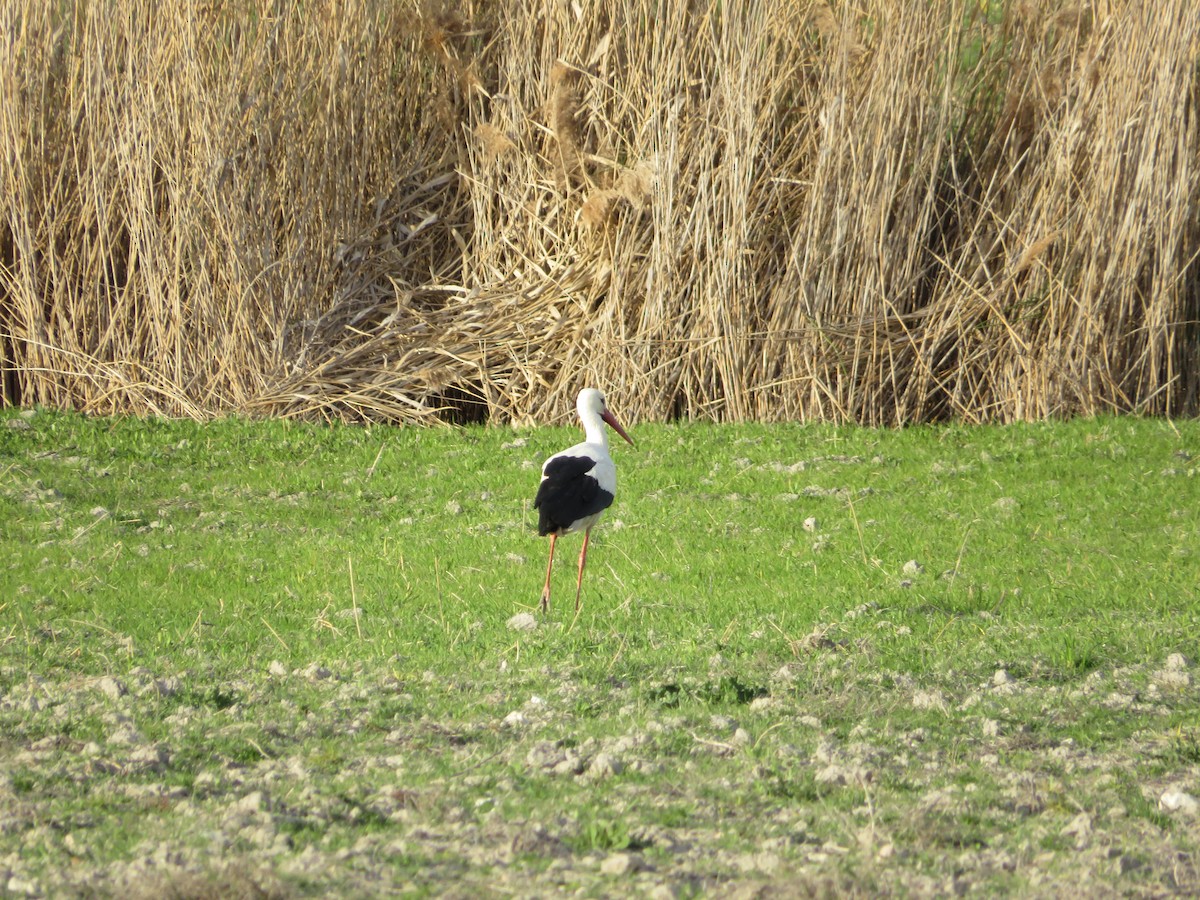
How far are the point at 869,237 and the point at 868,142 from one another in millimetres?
704

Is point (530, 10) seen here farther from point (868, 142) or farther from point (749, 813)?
point (749, 813)

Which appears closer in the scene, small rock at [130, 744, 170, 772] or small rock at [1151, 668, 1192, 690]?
small rock at [130, 744, 170, 772]

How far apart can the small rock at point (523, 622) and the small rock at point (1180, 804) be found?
2752 millimetres

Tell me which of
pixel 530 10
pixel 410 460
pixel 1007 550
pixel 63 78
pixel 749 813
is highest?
pixel 530 10

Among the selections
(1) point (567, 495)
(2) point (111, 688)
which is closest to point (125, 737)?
(2) point (111, 688)

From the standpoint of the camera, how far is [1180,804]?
13.4 feet

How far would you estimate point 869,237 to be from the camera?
35.6 ft

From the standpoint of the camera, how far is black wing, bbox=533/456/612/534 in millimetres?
6594

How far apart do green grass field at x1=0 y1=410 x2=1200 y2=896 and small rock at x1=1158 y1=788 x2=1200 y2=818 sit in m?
0.01

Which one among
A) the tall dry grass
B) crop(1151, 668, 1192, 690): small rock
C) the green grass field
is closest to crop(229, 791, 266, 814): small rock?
the green grass field

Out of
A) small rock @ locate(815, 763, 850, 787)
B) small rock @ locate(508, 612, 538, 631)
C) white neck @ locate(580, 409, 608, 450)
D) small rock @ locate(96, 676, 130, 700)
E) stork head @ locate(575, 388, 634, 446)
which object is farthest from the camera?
stork head @ locate(575, 388, 634, 446)

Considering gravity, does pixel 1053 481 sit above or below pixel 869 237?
below

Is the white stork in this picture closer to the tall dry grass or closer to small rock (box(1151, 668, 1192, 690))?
small rock (box(1151, 668, 1192, 690))

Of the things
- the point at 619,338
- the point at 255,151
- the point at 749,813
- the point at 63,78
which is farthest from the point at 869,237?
the point at 749,813
